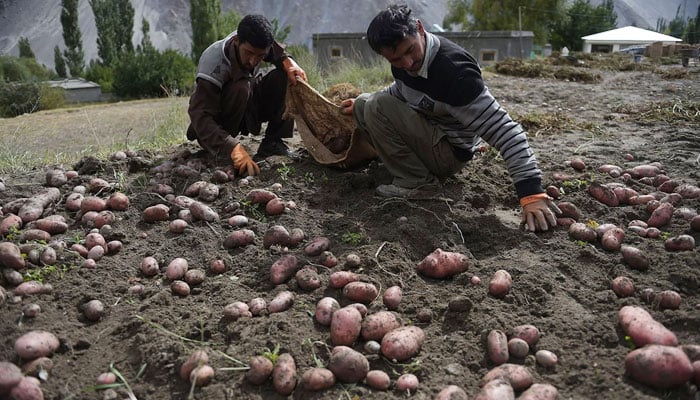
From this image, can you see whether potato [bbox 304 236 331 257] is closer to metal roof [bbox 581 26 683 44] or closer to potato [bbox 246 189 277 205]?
potato [bbox 246 189 277 205]

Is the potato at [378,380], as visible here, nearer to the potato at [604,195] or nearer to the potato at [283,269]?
the potato at [283,269]

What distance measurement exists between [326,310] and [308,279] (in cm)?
23

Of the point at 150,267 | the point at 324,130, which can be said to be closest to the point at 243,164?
the point at 324,130

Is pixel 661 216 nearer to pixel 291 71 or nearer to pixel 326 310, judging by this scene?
pixel 326 310

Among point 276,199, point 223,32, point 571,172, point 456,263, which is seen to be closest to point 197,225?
point 276,199

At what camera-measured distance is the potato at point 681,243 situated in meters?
2.01

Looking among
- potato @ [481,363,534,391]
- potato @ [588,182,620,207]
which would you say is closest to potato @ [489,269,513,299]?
potato @ [481,363,534,391]

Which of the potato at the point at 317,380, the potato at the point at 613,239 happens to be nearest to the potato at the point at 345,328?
the potato at the point at 317,380

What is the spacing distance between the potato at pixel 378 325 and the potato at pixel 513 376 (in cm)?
34

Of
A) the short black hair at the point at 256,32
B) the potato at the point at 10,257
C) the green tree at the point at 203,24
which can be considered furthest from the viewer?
the green tree at the point at 203,24

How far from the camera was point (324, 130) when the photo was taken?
3312 mm

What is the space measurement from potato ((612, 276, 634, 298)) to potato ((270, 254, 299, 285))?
118 cm

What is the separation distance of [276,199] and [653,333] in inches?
66.9

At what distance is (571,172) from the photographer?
2979 mm
